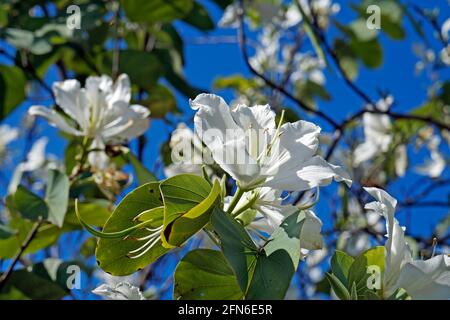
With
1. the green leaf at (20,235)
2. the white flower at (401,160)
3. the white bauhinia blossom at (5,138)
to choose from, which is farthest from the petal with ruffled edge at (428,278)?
the white bauhinia blossom at (5,138)

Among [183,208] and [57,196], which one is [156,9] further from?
[183,208]

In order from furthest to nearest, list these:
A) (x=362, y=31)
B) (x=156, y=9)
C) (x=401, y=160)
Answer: (x=401, y=160) → (x=362, y=31) → (x=156, y=9)

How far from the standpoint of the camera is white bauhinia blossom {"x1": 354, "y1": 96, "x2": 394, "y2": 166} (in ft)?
7.85

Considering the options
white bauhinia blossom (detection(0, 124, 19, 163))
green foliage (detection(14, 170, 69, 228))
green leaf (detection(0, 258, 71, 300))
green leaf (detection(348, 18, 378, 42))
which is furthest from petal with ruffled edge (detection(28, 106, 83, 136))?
white bauhinia blossom (detection(0, 124, 19, 163))

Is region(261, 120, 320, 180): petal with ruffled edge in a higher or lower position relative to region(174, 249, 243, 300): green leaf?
higher

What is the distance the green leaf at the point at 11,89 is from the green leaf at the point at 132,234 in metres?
1.14

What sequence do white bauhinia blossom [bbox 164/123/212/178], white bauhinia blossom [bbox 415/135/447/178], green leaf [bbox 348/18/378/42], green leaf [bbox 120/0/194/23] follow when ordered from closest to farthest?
white bauhinia blossom [bbox 164/123/212/178] < green leaf [bbox 120/0/194/23] < green leaf [bbox 348/18/378/42] < white bauhinia blossom [bbox 415/135/447/178]

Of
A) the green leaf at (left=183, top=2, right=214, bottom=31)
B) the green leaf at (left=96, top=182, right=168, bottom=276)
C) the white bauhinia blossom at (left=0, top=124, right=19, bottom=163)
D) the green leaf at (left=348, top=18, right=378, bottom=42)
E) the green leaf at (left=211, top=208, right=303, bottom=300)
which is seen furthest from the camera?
the white bauhinia blossom at (left=0, top=124, right=19, bottom=163)

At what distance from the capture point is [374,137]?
2428 millimetres

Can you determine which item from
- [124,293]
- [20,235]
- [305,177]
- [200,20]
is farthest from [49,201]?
[200,20]

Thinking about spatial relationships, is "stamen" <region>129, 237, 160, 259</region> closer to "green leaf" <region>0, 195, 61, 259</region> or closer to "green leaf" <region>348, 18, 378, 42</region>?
"green leaf" <region>0, 195, 61, 259</region>

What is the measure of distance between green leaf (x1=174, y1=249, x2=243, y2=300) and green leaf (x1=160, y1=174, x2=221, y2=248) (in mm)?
32

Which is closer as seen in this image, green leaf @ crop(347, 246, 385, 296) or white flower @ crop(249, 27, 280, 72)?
green leaf @ crop(347, 246, 385, 296)

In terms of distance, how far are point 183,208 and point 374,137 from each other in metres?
1.81
